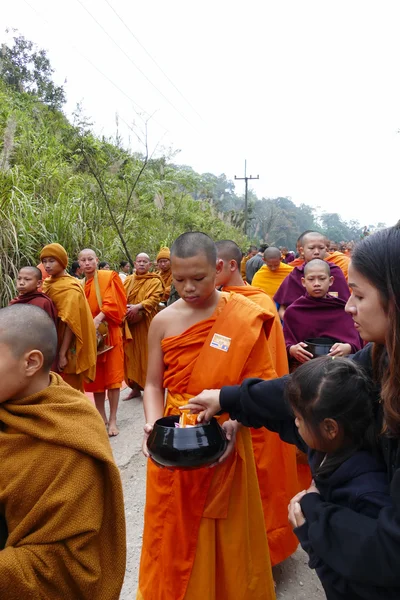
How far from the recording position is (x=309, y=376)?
1.36 meters

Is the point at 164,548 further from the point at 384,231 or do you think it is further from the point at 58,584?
the point at 384,231

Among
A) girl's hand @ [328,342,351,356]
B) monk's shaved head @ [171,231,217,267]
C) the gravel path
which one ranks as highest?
monk's shaved head @ [171,231,217,267]

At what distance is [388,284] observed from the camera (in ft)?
3.87

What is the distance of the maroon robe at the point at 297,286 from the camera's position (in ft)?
13.0

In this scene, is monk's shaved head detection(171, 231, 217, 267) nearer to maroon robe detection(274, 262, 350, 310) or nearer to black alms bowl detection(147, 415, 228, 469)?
black alms bowl detection(147, 415, 228, 469)

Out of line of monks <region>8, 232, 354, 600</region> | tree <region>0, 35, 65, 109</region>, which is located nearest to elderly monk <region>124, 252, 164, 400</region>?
line of monks <region>8, 232, 354, 600</region>

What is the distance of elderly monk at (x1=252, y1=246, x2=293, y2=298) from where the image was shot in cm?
699

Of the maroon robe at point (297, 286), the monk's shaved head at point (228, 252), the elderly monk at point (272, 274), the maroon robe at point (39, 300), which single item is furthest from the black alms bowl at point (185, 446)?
the elderly monk at point (272, 274)

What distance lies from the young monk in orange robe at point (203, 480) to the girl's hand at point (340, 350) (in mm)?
704

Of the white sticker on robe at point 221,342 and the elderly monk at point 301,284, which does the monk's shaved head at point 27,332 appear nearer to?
the white sticker on robe at point 221,342

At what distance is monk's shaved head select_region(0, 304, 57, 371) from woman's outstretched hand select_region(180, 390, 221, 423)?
0.69m

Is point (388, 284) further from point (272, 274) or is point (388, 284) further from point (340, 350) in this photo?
point (272, 274)

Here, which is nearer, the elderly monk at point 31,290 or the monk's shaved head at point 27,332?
the monk's shaved head at point 27,332

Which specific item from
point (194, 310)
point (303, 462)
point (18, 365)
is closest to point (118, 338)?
point (303, 462)
